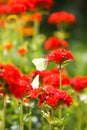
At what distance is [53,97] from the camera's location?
2.99 m

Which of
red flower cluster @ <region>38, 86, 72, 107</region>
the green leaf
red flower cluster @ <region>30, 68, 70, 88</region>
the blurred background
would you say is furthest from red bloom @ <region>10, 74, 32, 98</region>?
the blurred background

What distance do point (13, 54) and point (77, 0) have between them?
8016 mm

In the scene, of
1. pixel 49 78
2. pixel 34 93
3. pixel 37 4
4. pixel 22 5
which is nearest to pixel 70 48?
pixel 37 4

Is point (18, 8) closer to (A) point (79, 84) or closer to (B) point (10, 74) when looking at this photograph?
(A) point (79, 84)

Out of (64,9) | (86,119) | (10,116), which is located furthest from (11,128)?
(64,9)

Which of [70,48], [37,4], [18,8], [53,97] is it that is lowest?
[53,97]

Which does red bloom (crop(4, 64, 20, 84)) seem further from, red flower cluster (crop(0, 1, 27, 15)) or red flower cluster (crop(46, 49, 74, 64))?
red flower cluster (crop(0, 1, 27, 15))

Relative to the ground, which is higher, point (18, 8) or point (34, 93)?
point (18, 8)

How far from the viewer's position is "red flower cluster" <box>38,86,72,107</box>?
2984 millimetres

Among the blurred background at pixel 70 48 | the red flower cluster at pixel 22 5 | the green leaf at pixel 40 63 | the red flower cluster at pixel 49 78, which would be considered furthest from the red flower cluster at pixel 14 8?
the green leaf at pixel 40 63

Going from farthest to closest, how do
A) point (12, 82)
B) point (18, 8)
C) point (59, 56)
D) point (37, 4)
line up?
point (37, 4)
point (18, 8)
point (59, 56)
point (12, 82)

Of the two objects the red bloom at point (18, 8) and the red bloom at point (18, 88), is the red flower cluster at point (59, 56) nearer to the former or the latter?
the red bloom at point (18, 88)

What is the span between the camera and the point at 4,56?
5.58 m

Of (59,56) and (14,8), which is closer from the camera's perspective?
(59,56)
